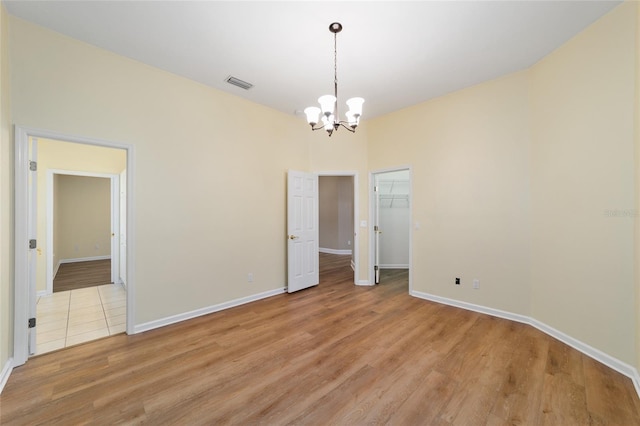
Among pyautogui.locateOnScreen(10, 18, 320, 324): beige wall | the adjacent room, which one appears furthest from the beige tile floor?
pyautogui.locateOnScreen(10, 18, 320, 324): beige wall

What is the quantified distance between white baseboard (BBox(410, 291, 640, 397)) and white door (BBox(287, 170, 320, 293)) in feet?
5.96

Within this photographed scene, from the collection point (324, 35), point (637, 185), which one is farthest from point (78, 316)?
point (637, 185)

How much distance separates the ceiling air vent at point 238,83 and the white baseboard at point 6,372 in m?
3.55

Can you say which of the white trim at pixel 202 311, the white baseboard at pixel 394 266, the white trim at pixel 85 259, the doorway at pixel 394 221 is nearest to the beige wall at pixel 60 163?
the white trim at pixel 202 311

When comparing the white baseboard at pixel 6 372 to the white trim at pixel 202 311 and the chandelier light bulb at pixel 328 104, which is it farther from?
the chandelier light bulb at pixel 328 104

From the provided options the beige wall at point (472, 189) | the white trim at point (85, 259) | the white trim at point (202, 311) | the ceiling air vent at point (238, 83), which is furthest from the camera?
the white trim at point (85, 259)

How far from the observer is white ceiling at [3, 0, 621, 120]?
2.19 m

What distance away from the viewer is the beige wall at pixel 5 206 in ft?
6.81

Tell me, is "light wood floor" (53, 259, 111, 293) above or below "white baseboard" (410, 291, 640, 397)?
below

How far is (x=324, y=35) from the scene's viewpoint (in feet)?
8.23

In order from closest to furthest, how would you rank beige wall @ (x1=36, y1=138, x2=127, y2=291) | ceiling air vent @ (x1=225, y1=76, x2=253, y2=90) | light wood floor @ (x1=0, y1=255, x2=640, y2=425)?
light wood floor @ (x1=0, y1=255, x2=640, y2=425) → ceiling air vent @ (x1=225, y1=76, x2=253, y2=90) → beige wall @ (x1=36, y1=138, x2=127, y2=291)

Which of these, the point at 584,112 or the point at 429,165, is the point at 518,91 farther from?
the point at 429,165

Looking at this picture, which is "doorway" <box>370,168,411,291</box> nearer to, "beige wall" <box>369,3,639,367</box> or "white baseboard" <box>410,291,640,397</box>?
"beige wall" <box>369,3,639,367</box>

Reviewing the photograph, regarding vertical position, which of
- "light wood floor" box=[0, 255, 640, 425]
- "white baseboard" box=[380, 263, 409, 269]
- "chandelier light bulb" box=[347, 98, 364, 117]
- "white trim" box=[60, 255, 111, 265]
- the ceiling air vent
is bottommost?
"light wood floor" box=[0, 255, 640, 425]
